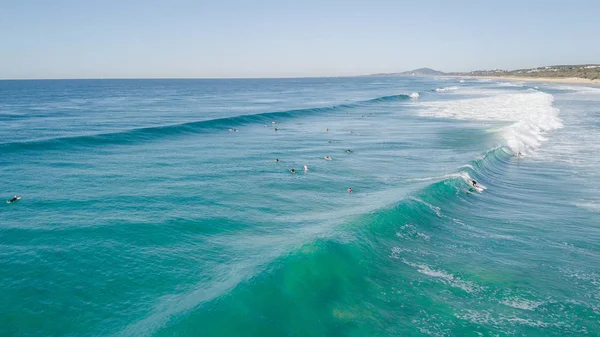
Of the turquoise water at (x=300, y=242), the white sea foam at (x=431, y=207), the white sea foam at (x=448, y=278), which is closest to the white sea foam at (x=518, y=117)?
the turquoise water at (x=300, y=242)

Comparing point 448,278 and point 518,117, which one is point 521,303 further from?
point 518,117

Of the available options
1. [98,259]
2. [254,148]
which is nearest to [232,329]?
[98,259]

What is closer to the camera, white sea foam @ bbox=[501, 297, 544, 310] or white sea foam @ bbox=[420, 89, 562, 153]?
white sea foam @ bbox=[501, 297, 544, 310]

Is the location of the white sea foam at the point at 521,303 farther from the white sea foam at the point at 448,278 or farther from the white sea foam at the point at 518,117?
the white sea foam at the point at 518,117

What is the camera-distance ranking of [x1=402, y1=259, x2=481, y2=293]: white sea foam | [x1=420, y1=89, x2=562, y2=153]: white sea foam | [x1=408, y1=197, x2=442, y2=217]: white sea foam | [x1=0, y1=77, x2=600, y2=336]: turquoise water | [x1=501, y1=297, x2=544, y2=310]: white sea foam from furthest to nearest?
[x1=420, y1=89, x2=562, y2=153]: white sea foam
[x1=408, y1=197, x2=442, y2=217]: white sea foam
[x1=402, y1=259, x2=481, y2=293]: white sea foam
[x1=501, y1=297, x2=544, y2=310]: white sea foam
[x1=0, y1=77, x2=600, y2=336]: turquoise water

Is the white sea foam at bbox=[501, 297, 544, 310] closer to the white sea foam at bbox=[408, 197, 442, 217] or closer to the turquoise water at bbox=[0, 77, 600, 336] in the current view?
the turquoise water at bbox=[0, 77, 600, 336]

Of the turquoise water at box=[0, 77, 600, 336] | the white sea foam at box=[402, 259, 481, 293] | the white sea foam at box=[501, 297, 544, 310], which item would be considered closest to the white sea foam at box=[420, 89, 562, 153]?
the turquoise water at box=[0, 77, 600, 336]

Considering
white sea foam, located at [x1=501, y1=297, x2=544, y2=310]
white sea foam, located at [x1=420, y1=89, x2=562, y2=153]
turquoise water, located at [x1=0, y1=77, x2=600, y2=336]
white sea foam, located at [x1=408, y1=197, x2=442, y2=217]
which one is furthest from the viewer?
white sea foam, located at [x1=420, y1=89, x2=562, y2=153]

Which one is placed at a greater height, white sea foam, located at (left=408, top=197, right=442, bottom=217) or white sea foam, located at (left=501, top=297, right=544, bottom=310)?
white sea foam, located at (left=408, top=197, right=442, bottom=217)
